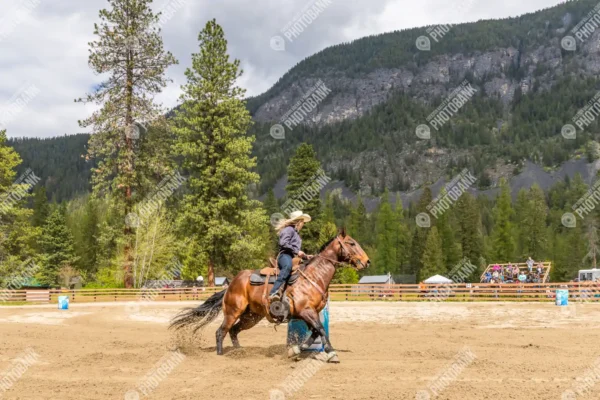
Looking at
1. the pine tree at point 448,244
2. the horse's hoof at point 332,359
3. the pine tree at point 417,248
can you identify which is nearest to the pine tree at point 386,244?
the pine tree at point 417,248

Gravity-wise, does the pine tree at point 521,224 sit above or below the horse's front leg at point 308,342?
above

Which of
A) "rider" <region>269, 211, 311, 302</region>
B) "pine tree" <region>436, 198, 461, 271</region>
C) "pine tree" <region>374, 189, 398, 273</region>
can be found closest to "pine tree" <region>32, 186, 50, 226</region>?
"pine tree" <region>374, 189, 398, 273</region>

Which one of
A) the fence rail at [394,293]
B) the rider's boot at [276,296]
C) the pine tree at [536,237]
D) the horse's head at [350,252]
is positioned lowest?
the fence rail at [394,293]

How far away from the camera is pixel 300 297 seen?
34.7ft

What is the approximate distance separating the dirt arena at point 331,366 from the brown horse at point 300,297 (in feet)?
2.16

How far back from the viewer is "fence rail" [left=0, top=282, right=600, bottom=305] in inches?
1282

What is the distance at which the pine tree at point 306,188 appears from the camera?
4981 cm

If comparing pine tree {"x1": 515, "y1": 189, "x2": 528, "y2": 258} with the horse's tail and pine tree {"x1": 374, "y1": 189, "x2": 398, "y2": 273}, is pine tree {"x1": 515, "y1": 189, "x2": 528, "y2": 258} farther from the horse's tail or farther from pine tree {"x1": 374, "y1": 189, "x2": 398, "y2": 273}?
the horse's tail

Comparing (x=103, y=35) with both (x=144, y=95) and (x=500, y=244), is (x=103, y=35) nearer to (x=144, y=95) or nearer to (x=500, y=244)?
(x=144, y=95)

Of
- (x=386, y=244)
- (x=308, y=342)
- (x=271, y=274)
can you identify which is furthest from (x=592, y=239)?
(x=271, y=274)

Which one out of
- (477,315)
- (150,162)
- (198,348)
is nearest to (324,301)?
(198,348)

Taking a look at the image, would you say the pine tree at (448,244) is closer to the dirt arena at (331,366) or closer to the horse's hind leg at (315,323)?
the dirt arena at (331,366)

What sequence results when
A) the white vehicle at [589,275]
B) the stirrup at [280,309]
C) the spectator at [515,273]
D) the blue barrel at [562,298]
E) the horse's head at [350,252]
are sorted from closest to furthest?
1. the stirrup at [280,309]
2. the horse's head at [350,252]
3. the blue barrel at [562,298]
4. the spectator at [515,273]
5. the white vehicle at [589,275]

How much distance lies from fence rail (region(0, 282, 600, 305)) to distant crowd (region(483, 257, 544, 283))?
2.73m
